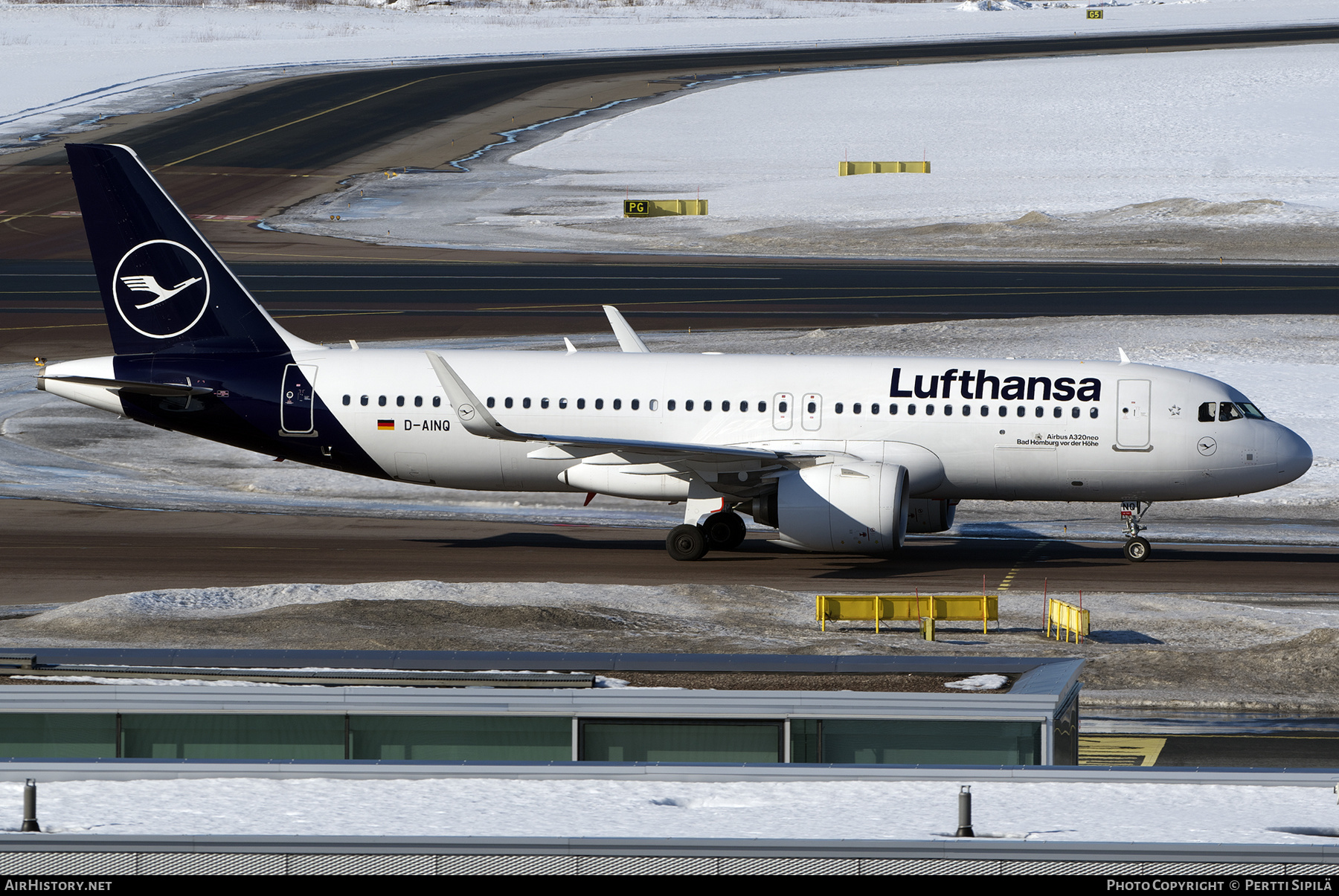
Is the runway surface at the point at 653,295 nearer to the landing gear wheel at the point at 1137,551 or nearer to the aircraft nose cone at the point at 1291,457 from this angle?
the landing gear wheel at the point at 1137,551

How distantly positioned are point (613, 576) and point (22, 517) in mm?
14156

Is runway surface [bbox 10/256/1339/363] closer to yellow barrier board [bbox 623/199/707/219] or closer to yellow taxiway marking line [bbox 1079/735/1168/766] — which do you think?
yellow barrier board [bbox 623/199/707/219]

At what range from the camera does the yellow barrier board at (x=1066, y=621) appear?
88.3 feet

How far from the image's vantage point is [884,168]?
102000 mm

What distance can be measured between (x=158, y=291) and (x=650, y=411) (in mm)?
11107

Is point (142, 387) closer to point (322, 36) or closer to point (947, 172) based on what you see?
point (947, 172)

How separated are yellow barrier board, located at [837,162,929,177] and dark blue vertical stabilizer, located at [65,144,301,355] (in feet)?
230

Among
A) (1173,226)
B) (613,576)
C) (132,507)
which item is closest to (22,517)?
(132,507)

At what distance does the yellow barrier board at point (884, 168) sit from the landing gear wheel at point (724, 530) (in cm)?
6933

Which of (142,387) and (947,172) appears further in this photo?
(947,172)

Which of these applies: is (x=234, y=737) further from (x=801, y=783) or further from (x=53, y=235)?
(x=53, y=235)

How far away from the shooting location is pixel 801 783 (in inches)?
440

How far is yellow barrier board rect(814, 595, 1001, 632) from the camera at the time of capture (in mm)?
28406

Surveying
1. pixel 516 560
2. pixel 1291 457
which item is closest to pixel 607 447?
pixel 516 560
